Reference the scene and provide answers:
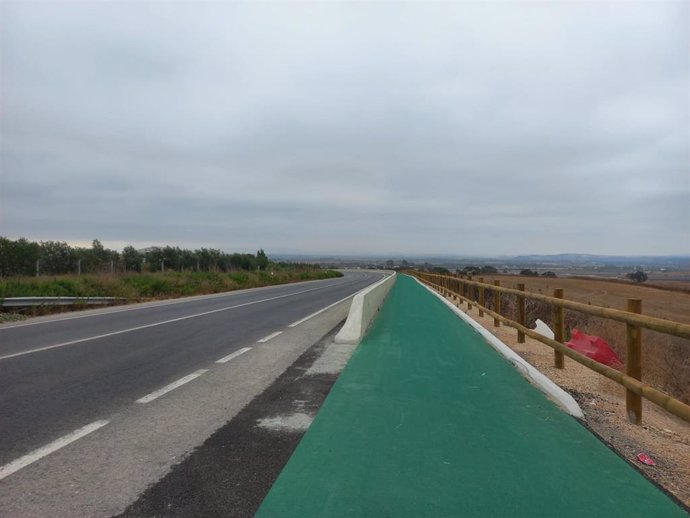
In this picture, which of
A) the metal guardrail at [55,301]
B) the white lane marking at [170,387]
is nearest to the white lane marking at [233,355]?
the white lane marking at [170,387]

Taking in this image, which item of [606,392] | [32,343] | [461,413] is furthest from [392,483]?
[32,343]

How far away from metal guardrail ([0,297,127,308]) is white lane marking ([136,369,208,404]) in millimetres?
11447

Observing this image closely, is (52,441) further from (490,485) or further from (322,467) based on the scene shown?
(490,485)

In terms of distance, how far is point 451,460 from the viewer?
4242mm

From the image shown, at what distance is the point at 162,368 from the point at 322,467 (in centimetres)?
451

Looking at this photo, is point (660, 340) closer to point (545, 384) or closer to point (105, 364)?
point (545, 384)

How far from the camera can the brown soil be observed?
161 inches

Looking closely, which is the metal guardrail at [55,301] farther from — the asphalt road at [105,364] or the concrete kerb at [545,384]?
the concrete kerb at [545,384]

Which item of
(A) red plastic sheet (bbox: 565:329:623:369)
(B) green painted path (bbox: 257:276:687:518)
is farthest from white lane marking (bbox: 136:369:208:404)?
(A) red plastic sheet (bbox: 565:329:623:369)

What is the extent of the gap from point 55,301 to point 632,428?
17.7m

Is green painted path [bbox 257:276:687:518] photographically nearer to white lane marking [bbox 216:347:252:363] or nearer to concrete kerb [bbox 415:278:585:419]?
concrete kerb [bbox 415:278:585:419]

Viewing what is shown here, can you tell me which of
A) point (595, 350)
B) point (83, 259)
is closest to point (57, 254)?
point (83, 259)

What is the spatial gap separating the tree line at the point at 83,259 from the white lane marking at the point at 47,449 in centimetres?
1939

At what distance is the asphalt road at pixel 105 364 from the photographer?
16.7 feet
